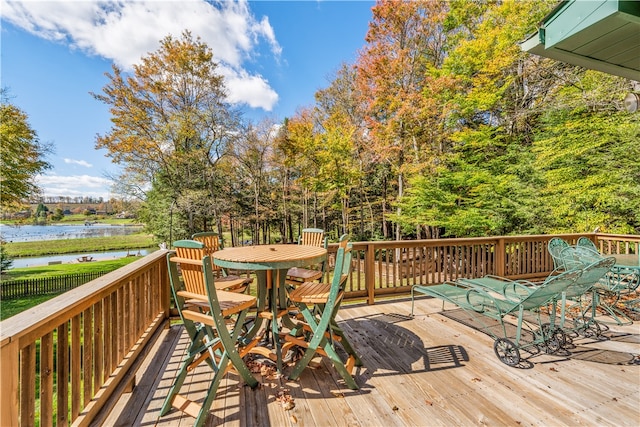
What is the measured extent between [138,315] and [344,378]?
2080 millimetres

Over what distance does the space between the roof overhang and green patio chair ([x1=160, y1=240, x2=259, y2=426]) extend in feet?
11.6

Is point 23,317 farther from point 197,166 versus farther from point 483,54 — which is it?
point 197,166

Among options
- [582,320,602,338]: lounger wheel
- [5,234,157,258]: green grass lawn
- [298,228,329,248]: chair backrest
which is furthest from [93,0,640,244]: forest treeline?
[5,234,157,258]: green grass lawn

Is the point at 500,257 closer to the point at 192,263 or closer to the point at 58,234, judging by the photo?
the point at 192,263

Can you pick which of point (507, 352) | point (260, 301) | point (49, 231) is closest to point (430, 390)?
point (507, 352)

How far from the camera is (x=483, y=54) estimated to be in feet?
29.5

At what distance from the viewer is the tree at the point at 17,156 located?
327 inches

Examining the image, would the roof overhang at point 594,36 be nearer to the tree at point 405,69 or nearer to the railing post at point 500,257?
the railing post at point 500,257

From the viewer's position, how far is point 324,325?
227cm

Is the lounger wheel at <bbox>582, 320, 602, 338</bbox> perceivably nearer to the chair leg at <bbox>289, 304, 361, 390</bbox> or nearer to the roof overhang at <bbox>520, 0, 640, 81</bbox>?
the roof overhang at <bbox>520, 0, 640, 81</bbox>

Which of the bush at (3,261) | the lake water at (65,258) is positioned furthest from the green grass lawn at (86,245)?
the bush at (3,261)

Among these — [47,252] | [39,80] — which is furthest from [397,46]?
[47,252]

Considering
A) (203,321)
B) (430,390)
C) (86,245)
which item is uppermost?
(203,321)

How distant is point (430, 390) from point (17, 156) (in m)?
12.8
